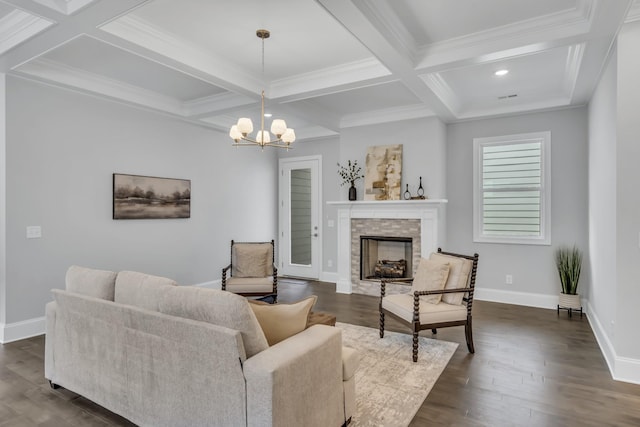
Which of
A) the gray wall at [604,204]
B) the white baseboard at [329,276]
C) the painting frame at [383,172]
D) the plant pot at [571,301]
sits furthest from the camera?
the white baseboard at [329,276]

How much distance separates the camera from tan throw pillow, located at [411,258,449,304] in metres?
3.59

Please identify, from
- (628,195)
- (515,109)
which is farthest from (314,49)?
(515,109)

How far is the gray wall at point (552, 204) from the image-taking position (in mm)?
4988

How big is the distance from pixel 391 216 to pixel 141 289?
13.4 ft

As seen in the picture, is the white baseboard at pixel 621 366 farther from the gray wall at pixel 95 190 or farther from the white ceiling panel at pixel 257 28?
the gray wall at pixel 95 190

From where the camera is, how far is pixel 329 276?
23.3 feet

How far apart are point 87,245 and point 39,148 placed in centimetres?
121

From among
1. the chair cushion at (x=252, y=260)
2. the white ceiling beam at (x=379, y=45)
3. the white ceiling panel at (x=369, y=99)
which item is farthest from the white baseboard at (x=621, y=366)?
the chair cushion at (x=252, y=260)

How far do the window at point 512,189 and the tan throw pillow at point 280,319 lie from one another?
4.24 metres

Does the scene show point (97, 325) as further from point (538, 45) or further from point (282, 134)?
point (538, 45)

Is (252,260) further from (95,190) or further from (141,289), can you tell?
(141,289)

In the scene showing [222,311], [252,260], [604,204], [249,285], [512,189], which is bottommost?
[249,285]

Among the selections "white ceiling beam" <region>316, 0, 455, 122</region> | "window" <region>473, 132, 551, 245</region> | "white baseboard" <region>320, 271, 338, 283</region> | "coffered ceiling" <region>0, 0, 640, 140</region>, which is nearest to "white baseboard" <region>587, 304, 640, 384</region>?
"window" <region>473, 132, 551, 245</region>

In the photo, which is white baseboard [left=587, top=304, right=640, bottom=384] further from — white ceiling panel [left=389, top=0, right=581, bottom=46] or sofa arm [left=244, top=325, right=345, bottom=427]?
white ceiling panel [left=389, top=0, right=581, bottom=46]
